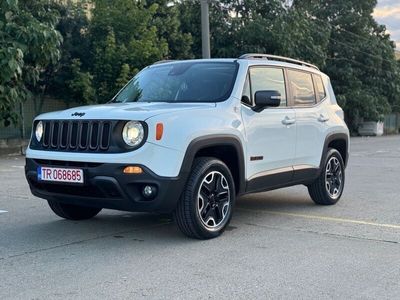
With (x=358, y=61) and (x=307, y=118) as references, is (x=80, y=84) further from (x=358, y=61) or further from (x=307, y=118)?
(x=358, y=61)

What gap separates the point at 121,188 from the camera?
5.32 metres

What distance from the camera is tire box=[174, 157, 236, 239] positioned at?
5.61 meters

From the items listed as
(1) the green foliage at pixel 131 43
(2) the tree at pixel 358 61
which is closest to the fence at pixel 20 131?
(1) the green foliage at pixel 131 43

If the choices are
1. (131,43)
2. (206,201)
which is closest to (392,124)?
(131,43)

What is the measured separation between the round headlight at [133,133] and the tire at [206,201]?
2.17 ft

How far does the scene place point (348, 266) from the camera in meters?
5.02

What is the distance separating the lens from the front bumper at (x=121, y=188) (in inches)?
209

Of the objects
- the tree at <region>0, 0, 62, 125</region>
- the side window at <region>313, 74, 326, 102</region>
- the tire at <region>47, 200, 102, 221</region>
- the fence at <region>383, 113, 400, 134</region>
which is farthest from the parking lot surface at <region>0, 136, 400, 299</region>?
the fence at <region>383, 113, 400, 134</region>

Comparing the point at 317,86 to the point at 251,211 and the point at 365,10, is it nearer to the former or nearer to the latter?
the point at 251,211

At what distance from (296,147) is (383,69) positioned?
3179cm

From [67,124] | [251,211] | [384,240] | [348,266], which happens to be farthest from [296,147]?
[67,124]

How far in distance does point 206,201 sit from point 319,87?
Answer: 3117 mm

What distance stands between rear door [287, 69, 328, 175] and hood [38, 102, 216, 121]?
1665mm

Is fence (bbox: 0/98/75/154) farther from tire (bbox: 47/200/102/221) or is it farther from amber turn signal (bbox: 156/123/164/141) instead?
amber turn signal (bbox: 156/123/164/141)
